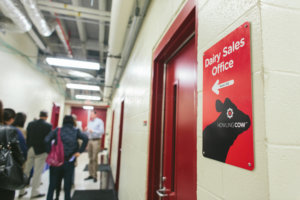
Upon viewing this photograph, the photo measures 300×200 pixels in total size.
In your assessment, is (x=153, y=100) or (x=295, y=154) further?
(x=153, y=100)

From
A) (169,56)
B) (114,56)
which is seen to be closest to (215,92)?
(169,56)

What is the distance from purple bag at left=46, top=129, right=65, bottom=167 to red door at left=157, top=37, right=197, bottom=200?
168 cm

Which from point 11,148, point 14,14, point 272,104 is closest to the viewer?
point 272,104

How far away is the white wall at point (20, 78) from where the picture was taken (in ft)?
10.4

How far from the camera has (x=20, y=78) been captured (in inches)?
150

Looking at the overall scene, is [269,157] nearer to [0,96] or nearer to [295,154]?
[295,154]

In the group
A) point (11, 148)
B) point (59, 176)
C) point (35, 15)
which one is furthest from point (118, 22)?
point (59, 176)

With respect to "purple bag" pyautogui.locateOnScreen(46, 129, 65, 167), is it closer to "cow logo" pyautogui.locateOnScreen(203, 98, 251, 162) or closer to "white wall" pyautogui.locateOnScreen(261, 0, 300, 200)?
"cow logo" pyautogui.locateOnScreen(203, 98, 251, 162)

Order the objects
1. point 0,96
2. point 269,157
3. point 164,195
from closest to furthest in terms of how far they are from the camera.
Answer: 1. point 269,157
2. point 164,195
3. point 0,96

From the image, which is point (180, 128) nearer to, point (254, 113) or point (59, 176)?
point (254, 113)

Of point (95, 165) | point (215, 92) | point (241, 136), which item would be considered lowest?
point (95, 165)

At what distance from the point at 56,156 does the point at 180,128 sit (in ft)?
6.61

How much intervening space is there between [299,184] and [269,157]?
0.11 meters

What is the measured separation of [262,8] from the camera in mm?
514
